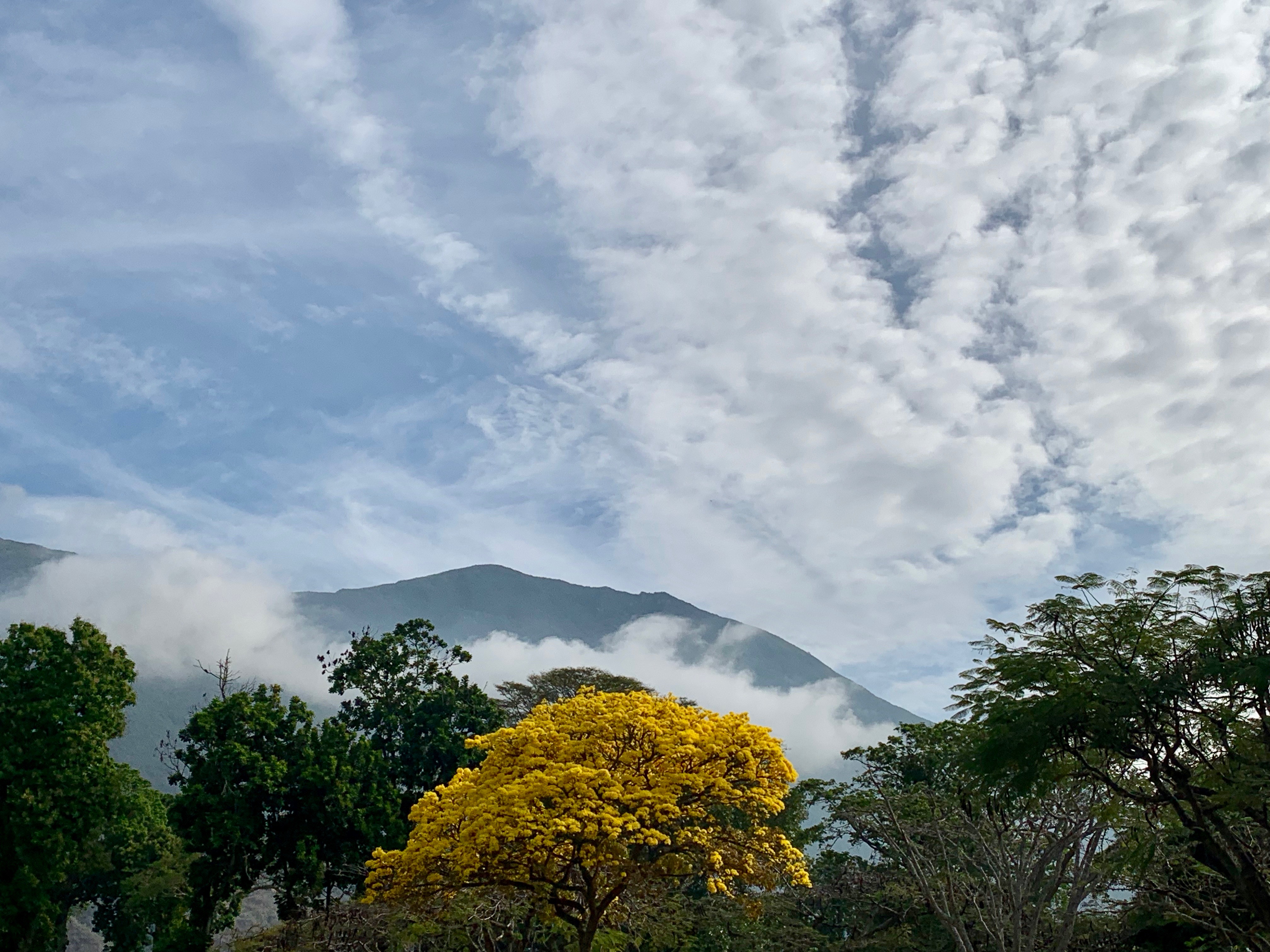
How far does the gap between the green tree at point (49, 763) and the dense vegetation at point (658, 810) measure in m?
0.08

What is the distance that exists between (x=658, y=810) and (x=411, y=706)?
2221cm

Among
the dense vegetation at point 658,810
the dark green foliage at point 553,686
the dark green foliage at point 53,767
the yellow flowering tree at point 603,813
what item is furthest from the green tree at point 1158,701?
the dark green foliage at point 553,686

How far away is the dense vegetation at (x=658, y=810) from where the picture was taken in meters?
12.4

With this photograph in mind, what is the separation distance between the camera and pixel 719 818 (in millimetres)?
23422

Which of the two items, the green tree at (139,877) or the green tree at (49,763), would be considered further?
the green tree at (139,877)

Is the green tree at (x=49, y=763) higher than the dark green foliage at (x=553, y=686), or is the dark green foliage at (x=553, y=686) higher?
the dark green foliage at (x=553, y=686)

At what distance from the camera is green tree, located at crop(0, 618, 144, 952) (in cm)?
2561

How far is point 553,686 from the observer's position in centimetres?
4750

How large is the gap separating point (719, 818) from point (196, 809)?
16405 mm

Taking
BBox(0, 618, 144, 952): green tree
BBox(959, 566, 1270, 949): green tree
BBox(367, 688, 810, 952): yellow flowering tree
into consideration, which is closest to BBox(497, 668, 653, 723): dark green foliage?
BBox(0, 618, 144, 952): green tree

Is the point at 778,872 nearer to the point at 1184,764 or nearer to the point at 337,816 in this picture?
the point at 1184,764

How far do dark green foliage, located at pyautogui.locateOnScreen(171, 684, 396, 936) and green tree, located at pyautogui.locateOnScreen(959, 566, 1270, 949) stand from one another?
2242 centimetres

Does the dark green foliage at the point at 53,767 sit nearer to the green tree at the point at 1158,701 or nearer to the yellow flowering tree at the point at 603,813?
the yellow flowering tree at the point at 603,813

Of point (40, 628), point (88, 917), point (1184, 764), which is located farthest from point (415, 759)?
point (88, 917)
